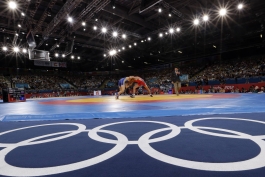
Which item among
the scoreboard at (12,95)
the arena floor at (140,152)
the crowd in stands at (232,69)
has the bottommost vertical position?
the arena floor at (140,152)

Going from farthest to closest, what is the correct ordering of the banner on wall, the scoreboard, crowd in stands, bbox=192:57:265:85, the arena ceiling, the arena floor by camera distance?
the banner on wall → crowd in stands, bbox=192:57:265:85 → the arena ceiling → the scoreboard → the arena floor

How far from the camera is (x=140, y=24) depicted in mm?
15188

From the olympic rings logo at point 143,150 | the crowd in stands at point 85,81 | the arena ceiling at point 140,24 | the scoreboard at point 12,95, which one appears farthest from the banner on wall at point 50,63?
the olympic rings logo at point 143,150

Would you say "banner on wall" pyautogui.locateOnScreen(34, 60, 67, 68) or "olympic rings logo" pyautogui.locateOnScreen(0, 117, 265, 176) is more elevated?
"banner on wall" pyautogui.locateOnScreen(34, 60, 67, 68)

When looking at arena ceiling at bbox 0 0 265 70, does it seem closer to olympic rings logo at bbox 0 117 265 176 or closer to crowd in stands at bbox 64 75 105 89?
olympic rings logo at bbox 0 117 265 176

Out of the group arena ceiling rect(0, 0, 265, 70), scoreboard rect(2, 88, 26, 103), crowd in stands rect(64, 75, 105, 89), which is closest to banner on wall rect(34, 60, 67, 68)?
crowd in stands rect(64, 75, 105, 89)

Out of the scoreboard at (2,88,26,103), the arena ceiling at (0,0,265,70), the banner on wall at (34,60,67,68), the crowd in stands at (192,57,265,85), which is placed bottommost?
the scoreboard at (2,88,26,103)

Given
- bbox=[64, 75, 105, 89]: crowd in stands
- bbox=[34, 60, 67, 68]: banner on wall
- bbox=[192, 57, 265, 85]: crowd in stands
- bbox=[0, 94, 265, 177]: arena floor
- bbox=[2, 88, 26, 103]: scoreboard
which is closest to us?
bbox=[0, 94, 265, 177]: arena floor

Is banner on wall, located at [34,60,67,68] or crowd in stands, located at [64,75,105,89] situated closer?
banner on wall, located at [34,60,67,68]

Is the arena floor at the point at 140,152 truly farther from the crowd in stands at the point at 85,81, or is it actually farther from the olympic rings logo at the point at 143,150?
the crowd in stands at the point at 85,81

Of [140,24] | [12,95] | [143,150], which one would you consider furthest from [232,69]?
[12,95]

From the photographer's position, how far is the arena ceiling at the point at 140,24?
11.4 metres

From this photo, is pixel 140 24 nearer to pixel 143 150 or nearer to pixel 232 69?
pixel 232 69

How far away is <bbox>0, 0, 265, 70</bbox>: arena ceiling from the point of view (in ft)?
37.3
